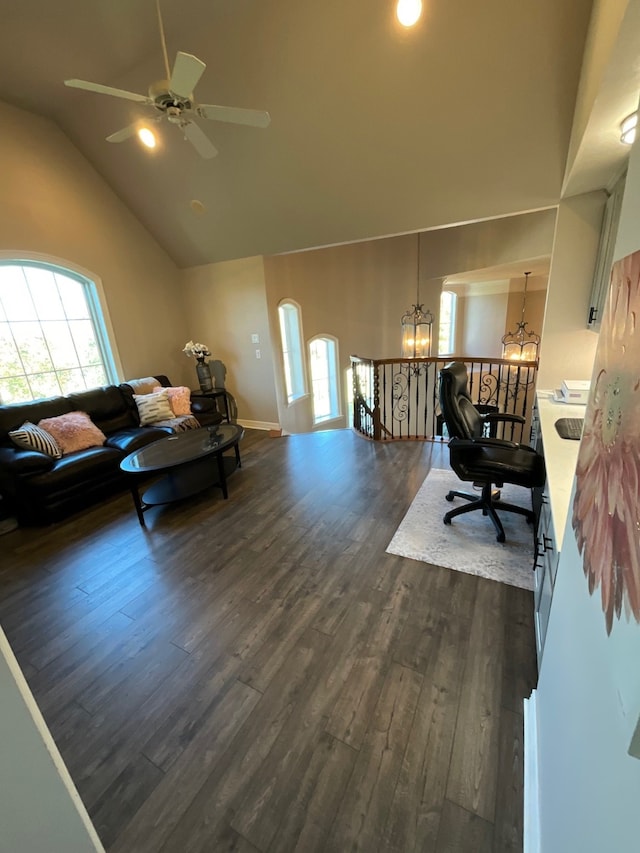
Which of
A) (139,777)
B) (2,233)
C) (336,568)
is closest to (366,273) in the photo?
(2,233)

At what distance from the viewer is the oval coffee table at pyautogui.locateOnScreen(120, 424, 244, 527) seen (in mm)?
2906

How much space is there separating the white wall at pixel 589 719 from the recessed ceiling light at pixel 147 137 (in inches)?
166

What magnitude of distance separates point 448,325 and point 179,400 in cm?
722

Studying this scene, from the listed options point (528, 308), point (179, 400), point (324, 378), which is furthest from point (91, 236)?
point (528, 308)

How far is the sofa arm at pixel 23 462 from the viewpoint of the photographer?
2.94 m

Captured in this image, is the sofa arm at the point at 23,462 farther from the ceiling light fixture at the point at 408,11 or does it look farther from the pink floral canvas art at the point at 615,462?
the ceiling light fixture at the point at 408,11

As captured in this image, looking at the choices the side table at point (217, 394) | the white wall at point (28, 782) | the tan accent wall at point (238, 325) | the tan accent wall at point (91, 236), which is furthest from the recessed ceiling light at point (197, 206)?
the white wall at point (28, 782)

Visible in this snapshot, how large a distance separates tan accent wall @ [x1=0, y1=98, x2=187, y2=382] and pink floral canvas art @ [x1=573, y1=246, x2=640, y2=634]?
202 inches

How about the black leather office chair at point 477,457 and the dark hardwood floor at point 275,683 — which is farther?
the black leather office chair at point 477,457

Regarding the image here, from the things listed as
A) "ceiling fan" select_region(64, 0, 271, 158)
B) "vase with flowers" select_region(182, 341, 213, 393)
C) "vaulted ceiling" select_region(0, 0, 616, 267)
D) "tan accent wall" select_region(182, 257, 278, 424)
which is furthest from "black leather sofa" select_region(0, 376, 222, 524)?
"vaulted ceiling" select_region(0, 0, 616, 267)

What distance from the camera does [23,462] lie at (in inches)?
116

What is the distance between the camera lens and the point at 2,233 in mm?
3611

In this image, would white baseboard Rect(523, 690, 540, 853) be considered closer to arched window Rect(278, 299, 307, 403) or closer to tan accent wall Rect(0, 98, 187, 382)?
arched window Rect(278, 299, 307, 403)

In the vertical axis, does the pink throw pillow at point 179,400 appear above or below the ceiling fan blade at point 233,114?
below
